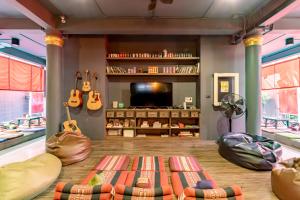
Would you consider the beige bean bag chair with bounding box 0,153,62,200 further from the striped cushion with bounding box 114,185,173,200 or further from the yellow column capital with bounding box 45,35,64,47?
the yellow column capital with bounding box 45,35,64,47

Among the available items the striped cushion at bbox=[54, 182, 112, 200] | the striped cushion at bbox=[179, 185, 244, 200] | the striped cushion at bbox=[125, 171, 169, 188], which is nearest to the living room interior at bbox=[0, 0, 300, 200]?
the striped cushion at bbox=[125, 171, 169, 188]

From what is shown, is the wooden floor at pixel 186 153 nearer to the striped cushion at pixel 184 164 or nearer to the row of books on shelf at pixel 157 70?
the striped cushion at pixel 184 164

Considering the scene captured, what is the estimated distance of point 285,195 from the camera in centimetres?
203

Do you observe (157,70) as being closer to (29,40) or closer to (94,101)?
(94,101)

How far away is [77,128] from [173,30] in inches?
124

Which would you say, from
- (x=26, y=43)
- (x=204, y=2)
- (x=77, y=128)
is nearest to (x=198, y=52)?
(x=204, y=2)

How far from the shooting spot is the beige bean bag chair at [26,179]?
1860 mm

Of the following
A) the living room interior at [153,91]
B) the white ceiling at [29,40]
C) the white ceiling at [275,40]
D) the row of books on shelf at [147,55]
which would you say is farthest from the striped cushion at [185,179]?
the white ceiling at [29,40]

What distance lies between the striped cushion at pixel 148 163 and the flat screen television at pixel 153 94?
1851 mm

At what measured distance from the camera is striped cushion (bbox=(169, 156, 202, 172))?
291cm

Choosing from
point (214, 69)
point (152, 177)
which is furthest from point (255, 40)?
point (152, 177)

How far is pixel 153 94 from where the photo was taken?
5.11 metres

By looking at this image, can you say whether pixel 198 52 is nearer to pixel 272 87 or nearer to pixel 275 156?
pixel 275 156

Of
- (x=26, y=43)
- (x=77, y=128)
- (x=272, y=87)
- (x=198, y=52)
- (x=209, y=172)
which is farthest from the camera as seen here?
(x=272, y=87)
